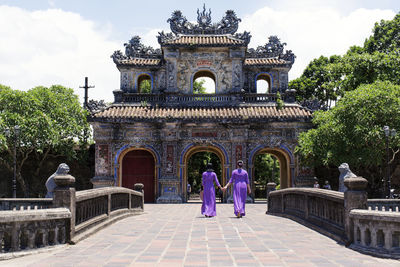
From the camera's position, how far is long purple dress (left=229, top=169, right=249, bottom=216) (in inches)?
495

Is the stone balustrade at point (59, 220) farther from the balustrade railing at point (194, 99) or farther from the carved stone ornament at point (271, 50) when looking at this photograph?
the carved stone ornament at point (271, 50)

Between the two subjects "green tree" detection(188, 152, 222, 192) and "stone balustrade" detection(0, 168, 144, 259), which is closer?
"stone balustrade" detection(0, 168, 144, 259)

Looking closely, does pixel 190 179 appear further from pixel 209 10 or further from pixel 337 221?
pixel 337 221

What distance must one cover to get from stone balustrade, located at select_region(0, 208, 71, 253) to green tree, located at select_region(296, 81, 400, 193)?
14.5 m

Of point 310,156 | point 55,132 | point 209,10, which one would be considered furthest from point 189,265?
Result: point 209,10

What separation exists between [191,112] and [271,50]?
23.6ft

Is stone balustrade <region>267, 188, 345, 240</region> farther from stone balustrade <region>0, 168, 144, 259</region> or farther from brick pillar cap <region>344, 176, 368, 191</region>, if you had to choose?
stone balustrade <region>0, 168, 144, 259</region>

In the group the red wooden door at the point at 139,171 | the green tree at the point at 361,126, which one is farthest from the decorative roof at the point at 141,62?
the green tree at the point at 361,126

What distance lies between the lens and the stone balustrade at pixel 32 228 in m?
6.37

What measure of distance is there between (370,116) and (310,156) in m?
4.20

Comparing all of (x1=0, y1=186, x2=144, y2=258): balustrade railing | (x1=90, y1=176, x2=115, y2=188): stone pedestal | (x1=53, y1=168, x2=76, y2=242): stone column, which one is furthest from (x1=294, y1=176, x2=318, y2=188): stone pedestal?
(x1=53, y1=168, x2=76, y2=242): stone column

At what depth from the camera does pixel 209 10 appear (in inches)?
1054

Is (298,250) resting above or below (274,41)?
below

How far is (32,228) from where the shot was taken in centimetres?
672
